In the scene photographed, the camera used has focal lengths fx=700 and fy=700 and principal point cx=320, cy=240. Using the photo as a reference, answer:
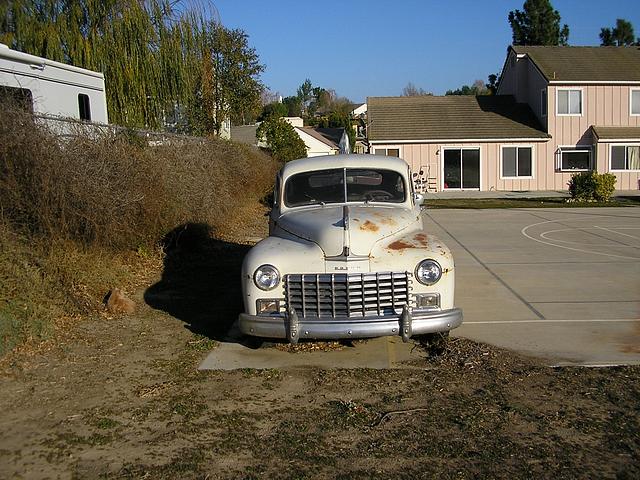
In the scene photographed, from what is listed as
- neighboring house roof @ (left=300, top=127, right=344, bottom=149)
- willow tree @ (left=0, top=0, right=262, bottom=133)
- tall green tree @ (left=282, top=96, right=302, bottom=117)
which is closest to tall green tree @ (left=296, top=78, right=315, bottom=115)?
tall green tree @ (left=282, top=96, right=302, bottom=117)

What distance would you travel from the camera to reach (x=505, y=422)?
499cm

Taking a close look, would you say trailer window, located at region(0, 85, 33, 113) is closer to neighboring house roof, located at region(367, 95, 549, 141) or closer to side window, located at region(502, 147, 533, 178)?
neighboring house roof, located at region(367, 95, 549, 141)

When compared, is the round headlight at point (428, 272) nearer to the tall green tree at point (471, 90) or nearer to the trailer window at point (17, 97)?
the trailer window at point (17, 97)

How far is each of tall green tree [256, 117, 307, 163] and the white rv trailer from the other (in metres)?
20.3

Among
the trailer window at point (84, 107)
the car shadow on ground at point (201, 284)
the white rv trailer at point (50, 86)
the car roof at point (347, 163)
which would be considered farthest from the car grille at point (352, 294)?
the trailer window at point (84, 107)

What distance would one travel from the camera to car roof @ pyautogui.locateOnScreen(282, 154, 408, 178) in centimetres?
818

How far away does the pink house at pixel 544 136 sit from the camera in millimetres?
33281

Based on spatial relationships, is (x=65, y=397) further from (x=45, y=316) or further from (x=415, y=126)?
(x=415, y=126)

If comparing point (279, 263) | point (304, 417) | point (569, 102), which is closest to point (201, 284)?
point (279, 263)

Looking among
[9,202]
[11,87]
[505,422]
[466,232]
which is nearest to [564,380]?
[505,422]

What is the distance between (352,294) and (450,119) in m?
30.6

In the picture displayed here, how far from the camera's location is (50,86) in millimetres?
12367

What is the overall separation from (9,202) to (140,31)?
37.0 ft

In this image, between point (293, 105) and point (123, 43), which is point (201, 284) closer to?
point (123, 43)
